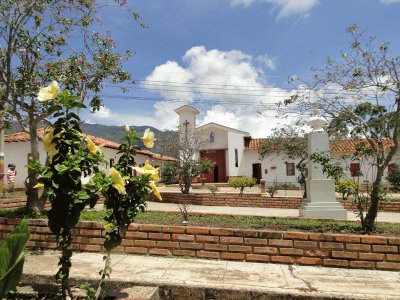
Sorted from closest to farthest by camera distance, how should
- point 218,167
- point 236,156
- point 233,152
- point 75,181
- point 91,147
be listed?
point 75,181, point 91,147, point 233,152, point 236,156, point 218,167

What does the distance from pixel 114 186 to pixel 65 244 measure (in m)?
0.62

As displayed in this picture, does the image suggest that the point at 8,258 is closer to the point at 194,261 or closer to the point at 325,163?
the point at 194,261

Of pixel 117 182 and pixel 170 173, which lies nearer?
pixel 117 182

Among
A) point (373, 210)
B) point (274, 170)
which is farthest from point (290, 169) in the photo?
point (373, 210)

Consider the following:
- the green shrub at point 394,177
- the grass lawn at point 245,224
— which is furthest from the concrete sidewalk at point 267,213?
the green shrub at point 394,177

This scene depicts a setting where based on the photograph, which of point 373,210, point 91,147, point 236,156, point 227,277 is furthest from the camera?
point 236,156

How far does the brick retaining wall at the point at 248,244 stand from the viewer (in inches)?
183

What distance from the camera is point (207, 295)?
3.57 meters

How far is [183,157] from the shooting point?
1886cm

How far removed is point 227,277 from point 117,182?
7.54ft

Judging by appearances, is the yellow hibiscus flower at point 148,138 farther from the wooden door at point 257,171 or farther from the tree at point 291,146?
the wooden door at point 257,171

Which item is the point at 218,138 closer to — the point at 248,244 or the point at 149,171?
the point at 248,244

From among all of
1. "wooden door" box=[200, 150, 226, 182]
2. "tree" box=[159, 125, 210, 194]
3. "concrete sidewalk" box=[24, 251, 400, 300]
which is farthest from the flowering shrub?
"wooden door" box=[200, 150, 226, 182]

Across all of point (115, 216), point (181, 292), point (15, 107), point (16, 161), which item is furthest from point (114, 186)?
point (16, 161)
